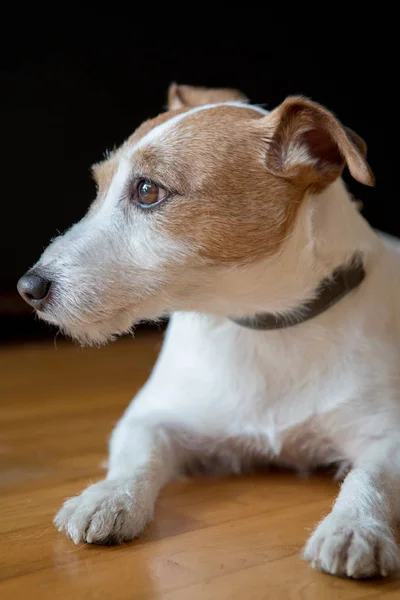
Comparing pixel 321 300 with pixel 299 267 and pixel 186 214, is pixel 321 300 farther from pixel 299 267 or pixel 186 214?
pixel 186 214

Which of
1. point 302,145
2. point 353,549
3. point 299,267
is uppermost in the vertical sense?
point 302,145

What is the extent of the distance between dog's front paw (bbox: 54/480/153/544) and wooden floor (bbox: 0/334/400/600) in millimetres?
20

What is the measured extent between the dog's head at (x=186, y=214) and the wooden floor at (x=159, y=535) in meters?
0.36

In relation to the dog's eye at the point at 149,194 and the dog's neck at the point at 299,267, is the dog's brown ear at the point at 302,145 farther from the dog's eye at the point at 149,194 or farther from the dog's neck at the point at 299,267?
the dog's eye at the point at 149,194

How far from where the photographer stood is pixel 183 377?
180cm

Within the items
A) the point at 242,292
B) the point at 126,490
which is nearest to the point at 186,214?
the point at 242,292

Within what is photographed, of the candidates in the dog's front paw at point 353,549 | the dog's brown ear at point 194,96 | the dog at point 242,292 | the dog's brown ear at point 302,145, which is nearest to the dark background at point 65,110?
the dog's brown ear at point 194,96

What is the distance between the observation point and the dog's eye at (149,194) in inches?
62.9

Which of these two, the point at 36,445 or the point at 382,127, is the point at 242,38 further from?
the point at 36,445

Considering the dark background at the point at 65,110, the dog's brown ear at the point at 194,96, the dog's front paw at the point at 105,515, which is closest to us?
the dog's front paw at the point at 105,515

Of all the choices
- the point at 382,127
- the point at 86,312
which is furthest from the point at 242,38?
the point at 86,312

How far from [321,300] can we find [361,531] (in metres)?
0.56

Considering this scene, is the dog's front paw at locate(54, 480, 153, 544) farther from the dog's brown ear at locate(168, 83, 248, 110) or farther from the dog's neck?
the dog's brown ear at locate(168, 83, 248, 110)

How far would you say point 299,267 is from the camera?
165 centimetres
